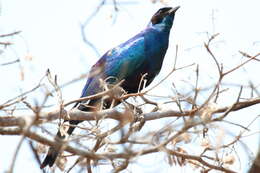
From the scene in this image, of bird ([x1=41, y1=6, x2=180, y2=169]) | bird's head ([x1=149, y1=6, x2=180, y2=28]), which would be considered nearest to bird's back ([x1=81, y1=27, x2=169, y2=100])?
bird ([x1=41, y1=6, x2=180, y2=169])

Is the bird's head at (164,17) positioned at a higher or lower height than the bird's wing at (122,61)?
higher

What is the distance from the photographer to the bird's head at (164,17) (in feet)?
23.2

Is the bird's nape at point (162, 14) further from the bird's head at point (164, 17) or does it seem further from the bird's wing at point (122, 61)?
the bird's wing at point (122, 61)

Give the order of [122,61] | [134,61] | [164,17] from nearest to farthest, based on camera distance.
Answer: [134,61]
[122,61]
[164,17]

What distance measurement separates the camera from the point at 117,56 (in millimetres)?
6676

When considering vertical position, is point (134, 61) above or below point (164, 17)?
below

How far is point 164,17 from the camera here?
23.4 ft

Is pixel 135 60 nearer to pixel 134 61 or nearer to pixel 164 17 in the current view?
pixel 134 61

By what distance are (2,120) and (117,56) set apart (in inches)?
112

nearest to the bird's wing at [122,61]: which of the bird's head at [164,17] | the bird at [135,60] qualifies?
the bird at [135,60]

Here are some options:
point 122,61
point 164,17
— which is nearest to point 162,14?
point 164,17

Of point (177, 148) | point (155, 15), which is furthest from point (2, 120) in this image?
point (155, 15)

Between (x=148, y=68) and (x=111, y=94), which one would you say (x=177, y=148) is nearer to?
(x=111, y=94)

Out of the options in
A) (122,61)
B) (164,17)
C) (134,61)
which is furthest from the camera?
(164,17)
